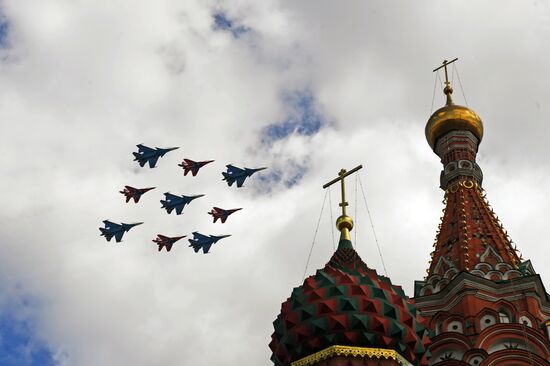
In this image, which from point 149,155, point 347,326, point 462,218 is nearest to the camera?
point 347,326

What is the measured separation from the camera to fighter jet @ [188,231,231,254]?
894 inches

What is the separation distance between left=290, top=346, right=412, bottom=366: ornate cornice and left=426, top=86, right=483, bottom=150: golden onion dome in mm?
13373

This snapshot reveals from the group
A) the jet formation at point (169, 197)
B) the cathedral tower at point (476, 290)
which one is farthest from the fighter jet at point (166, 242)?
the cathedral tower at point (476, 290)

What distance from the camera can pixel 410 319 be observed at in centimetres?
1992

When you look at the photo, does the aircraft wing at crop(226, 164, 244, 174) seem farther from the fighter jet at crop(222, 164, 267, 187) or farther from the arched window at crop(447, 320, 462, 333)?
the arched window at crop(447, 320, 462, 333)

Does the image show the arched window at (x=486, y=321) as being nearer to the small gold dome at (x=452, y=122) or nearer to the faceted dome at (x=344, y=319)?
the faceted dome at (x=344, y=319)

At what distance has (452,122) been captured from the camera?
102ft

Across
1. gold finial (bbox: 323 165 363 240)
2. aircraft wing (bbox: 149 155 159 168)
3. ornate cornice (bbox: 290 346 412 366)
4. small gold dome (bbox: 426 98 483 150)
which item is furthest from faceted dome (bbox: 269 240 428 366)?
small gold dome (bbox: 426 98 483 150)

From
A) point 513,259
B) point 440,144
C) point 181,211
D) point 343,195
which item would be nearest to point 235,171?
point 181,211

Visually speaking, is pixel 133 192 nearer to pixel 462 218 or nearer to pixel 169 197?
pixel 169 197

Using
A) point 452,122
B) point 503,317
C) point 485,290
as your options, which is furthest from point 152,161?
point 452,122

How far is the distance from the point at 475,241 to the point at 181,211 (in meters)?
8.75

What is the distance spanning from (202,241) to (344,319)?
4951 mm

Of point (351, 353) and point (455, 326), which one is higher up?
point (455, 326)
